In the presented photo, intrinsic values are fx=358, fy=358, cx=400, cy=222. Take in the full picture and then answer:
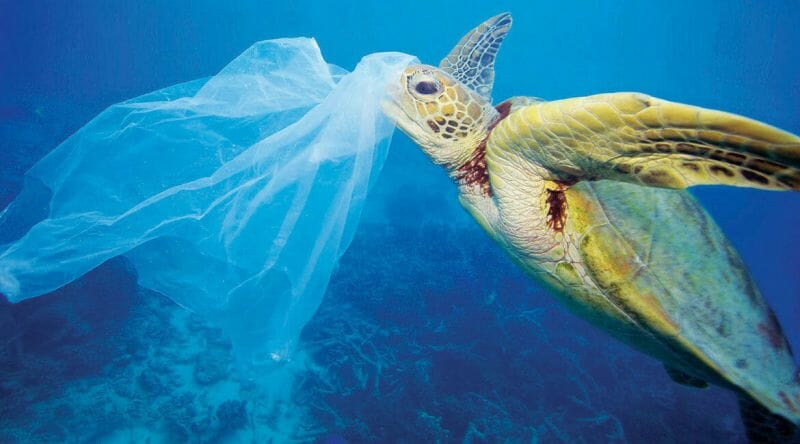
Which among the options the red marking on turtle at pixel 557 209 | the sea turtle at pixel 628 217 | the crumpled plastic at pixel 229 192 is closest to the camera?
the sea turtle at pixel 628 217

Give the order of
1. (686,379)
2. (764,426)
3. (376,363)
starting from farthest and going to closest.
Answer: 1. (376,363)
2. (686,379)
3. (764,426)

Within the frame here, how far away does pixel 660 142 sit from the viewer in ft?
3.09

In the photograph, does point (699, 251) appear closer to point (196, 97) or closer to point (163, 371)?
point (196, 97)

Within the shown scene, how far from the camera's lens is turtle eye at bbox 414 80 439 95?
173cm

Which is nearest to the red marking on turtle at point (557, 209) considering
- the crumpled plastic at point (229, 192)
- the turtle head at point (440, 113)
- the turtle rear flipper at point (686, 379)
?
the turtle head at point (440, 113)

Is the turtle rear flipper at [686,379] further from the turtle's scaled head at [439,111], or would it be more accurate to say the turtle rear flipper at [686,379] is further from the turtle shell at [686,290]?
the turtle's scaled head at [439,111]

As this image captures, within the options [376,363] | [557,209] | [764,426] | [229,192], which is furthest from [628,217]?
[376,363]

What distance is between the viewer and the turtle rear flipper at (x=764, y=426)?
1525 mm

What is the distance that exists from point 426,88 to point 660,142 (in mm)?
1068

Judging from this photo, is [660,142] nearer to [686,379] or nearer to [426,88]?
[426,88]

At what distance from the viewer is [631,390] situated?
182 inches

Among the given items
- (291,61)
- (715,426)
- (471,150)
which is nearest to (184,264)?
(291,61)

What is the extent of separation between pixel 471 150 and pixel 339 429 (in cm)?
308

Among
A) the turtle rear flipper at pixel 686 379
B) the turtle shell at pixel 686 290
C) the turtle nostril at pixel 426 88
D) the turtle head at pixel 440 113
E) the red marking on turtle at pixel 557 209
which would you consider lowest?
the turtle rear flipper at pixel 686 379
